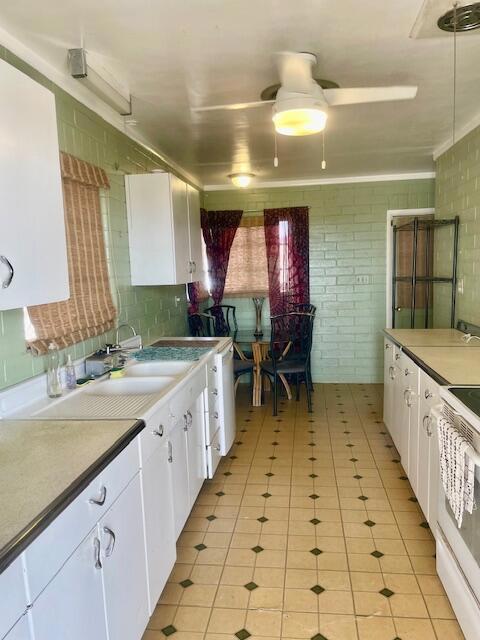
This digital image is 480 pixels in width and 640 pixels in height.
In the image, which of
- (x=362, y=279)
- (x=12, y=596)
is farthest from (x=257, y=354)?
(x=12, y=596)

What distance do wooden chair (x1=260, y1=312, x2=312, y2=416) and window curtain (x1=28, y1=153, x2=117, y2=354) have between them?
2073mm

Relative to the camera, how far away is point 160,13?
1.78m

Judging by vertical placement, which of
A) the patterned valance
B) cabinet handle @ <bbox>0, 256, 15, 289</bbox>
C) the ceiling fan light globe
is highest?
the ceiling fan light globe

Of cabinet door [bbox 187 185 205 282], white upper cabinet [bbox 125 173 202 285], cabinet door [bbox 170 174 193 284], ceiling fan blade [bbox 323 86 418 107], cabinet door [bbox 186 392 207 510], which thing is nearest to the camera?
ceiling fan blade [bbox 323 86 418 107]

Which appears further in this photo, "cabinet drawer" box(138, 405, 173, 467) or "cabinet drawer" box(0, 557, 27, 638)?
"cabinet drawer" box(138, 405, 173, 467)

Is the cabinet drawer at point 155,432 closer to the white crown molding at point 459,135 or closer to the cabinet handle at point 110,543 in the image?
the cabinet handle at point 110,543

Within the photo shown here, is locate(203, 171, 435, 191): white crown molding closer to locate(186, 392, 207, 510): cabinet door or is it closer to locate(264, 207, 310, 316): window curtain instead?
locate(264, 207, 310, 316): window curtain

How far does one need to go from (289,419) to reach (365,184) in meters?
2.81

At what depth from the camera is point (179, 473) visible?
2.26 m

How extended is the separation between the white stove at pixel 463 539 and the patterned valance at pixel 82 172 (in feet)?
6.63

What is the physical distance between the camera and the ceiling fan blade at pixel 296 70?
2082 millimetres

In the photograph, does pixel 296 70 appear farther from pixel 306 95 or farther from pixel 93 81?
pixel 93 81

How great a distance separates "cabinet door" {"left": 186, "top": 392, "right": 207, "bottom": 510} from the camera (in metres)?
2.48

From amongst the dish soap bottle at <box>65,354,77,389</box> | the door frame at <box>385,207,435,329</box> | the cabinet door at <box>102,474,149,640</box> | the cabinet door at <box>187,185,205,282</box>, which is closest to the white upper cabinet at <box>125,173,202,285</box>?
the cabinet door at <box>187,185,205,282</box>
